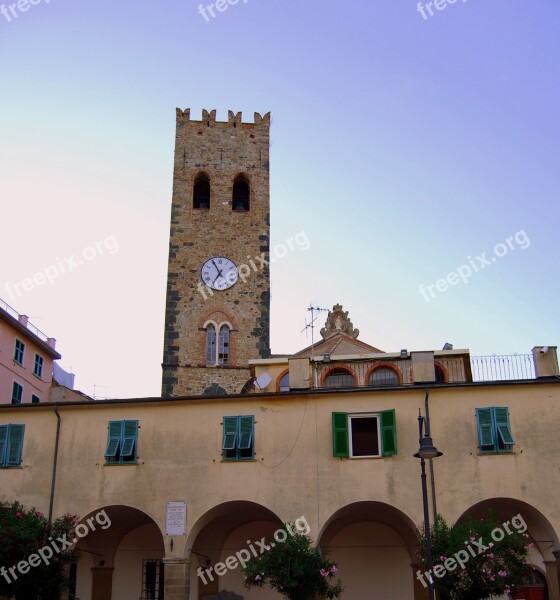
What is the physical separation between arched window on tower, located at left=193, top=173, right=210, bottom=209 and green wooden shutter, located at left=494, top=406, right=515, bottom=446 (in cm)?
2465

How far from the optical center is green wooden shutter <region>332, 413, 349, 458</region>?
2462 centimetres

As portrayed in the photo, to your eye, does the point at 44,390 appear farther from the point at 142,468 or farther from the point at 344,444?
the point at 344,444

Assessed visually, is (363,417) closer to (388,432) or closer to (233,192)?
(388,432)

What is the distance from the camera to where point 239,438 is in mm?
25250

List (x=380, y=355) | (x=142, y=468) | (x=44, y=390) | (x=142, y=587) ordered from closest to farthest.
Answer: (x=142, y=468), (x=142, y=587), (x=380, y=355), (x=44, y=390)

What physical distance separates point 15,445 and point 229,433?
6558mm

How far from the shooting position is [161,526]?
24.6 meters

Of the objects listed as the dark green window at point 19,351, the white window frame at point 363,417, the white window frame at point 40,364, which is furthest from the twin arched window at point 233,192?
the white window frame at point 363,417

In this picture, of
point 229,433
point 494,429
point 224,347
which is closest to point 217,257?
point 224,347

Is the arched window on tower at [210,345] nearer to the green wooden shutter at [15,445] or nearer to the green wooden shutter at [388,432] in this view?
the green wooden shutter at [15,445]

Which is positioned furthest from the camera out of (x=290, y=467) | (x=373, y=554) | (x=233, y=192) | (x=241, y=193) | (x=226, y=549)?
(x=241, y=193)

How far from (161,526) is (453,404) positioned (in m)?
9.10

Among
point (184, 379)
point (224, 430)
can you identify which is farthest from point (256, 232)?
point (224, 430)

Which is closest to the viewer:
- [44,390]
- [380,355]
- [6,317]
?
[380,355]
